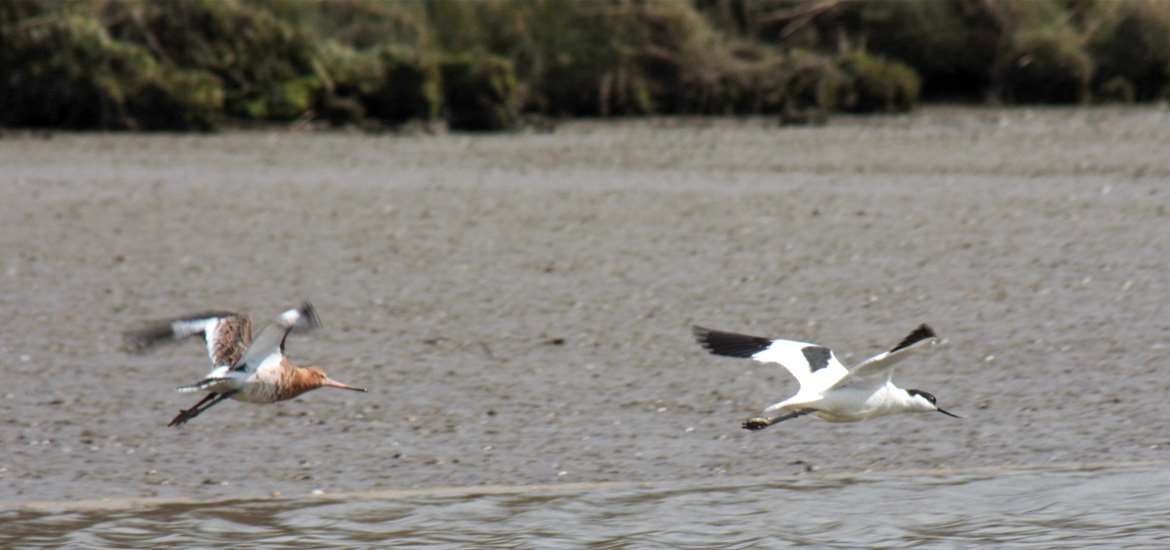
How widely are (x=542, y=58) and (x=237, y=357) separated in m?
12.7

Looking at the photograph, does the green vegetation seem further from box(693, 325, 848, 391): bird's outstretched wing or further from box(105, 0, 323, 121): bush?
box(693, 325, 848, 391): bird's outstretched wing

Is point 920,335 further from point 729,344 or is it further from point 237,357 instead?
point 237,357

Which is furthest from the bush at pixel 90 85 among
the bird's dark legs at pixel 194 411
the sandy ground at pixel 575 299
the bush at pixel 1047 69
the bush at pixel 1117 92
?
the bird's dark legs at pixel 194 411

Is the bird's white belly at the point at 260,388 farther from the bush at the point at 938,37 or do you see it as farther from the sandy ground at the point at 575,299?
the bush at the point at 938,37

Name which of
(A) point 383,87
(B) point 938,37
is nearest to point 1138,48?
(B) point 938,37

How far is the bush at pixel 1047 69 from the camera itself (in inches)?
757

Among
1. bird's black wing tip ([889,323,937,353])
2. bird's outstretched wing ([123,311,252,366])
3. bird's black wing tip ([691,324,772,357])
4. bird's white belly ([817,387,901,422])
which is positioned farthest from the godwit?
bird's black wing tip ([889,323,937,353])

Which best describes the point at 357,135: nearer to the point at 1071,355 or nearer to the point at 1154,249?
the point at 1154,249

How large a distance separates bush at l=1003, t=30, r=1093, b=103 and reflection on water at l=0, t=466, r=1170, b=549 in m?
12.6

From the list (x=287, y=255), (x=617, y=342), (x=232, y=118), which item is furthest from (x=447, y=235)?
(x=232, y=118)

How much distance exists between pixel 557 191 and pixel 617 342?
Answer: 470cm

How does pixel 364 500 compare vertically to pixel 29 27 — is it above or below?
below

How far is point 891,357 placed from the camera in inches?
252

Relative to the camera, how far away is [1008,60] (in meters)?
19.5
